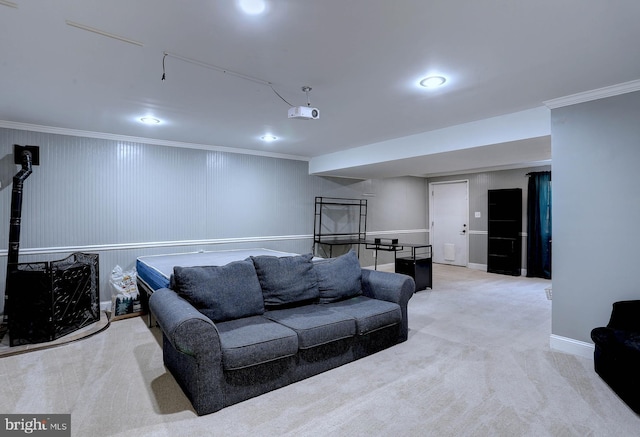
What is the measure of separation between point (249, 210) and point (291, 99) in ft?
9.58

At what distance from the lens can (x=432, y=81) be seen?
267 centimetres

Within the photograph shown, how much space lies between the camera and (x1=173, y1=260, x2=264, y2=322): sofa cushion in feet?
8.56

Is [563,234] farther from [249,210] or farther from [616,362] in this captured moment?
[249,210]

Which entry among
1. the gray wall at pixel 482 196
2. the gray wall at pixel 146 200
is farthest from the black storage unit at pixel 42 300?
the gray wall at pixel 482 196

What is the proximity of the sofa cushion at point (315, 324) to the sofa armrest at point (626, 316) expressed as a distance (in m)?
2.04

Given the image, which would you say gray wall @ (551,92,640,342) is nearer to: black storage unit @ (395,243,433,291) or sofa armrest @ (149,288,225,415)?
black storage unit @ (395,243,433,291)

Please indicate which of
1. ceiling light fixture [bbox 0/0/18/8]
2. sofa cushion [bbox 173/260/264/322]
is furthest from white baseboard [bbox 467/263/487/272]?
ceiling light fixture [bbox 0/0/18/8]

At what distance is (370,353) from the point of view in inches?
118

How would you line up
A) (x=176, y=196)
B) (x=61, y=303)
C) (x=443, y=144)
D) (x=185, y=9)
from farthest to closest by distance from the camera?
(x=176, y=196) → (x=443, y=144) → (x=61, y=303) → (x=185, y=9)

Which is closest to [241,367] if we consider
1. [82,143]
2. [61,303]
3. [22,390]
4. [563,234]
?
[22,390]

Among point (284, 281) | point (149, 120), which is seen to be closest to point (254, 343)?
point (284, 281)

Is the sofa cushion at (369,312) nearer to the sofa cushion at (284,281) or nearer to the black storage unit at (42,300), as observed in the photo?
the sofa cushion at (284,281)

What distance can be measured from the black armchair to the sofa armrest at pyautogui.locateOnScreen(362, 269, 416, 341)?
1.46 meters

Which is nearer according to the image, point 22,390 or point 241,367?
point 241,367
